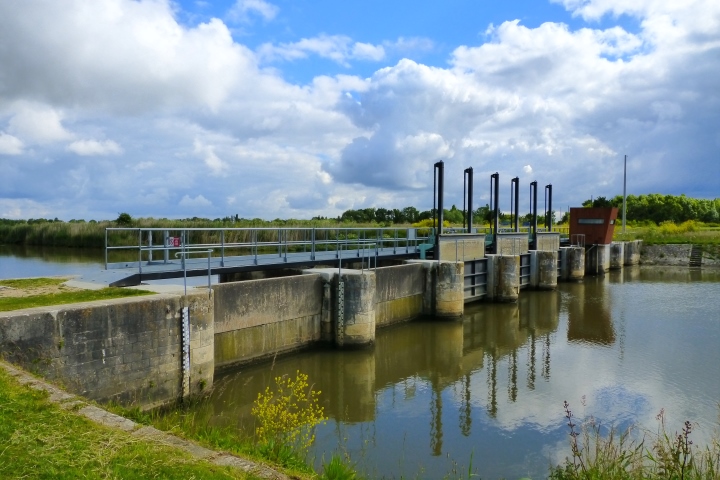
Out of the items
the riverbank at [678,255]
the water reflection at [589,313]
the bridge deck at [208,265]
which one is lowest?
the water reflection at [589,313]

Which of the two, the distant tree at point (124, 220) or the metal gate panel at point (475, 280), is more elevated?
the distant tree at point (124, 220)

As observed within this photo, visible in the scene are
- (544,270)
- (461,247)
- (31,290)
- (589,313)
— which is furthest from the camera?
(544,270)

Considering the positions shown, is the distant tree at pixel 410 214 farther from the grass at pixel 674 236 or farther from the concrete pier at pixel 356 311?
the concrete pier at pixel 356 311

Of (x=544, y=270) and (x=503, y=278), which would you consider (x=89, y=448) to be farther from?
(x=544, y=270)

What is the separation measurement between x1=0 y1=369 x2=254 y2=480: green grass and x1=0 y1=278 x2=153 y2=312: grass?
4.24m

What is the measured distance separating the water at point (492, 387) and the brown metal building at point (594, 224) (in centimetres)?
1735

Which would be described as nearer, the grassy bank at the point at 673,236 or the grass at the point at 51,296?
the grass at the point at 51,296

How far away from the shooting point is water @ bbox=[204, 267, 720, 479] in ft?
28.9

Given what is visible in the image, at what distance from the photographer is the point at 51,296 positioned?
9727 mm

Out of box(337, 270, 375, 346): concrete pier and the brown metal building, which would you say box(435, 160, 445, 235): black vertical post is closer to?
box(337, 270, 375, 346): concrete pier

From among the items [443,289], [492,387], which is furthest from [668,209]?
[492,387]

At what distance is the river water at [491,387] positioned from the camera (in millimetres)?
8805

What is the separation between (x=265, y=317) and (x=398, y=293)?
6.54m

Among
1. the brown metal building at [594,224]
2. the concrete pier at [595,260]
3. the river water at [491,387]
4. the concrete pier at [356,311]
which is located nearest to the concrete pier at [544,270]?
the river water at [491,387]
